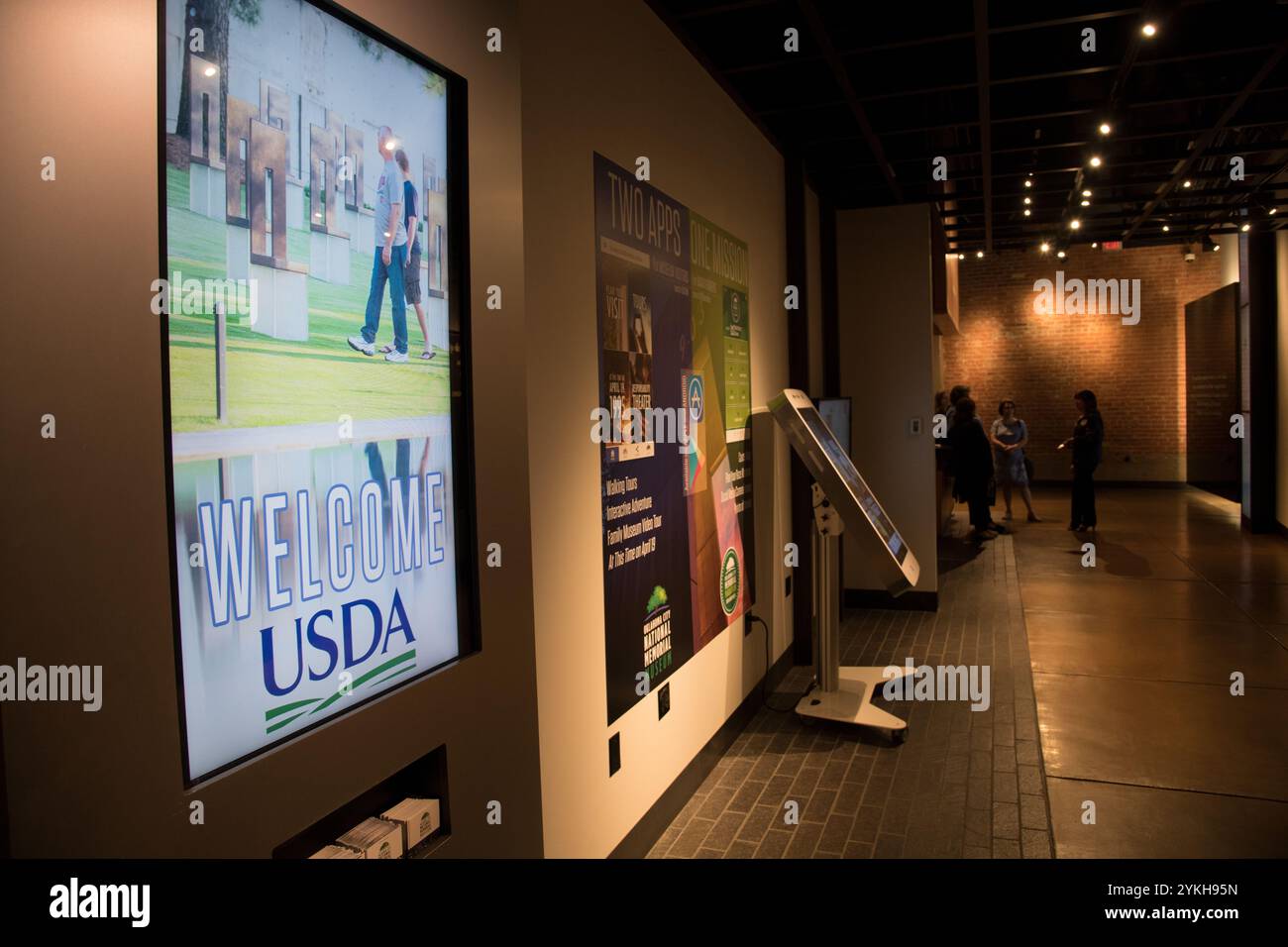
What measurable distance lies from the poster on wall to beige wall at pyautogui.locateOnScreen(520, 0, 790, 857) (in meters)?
0.10

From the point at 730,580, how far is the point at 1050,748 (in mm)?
1686

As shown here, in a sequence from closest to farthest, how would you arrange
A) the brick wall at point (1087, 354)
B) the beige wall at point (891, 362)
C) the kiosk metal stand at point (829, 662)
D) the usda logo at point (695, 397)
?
the usda logo at point (695, 397), the kiosk metal stand at point (829, 662), the beige wall at point (891, 362), the brick wall at point (1087, 354)

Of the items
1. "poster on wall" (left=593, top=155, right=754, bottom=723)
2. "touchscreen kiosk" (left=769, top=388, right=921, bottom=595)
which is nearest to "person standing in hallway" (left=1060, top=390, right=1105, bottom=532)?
"touchscreen kiosk" (left=769, top=388, right=921, bottom=595)

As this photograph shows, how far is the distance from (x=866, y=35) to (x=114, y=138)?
149 inches

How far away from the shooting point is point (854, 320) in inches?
287

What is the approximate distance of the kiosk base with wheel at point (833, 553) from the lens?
400cm

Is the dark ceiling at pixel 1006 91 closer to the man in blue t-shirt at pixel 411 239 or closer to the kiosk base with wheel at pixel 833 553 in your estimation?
the kiosk base with wheel at pixel 833 553

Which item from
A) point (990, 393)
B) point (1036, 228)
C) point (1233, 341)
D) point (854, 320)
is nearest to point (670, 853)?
point (854, 320)

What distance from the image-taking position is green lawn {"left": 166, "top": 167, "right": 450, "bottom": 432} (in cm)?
128

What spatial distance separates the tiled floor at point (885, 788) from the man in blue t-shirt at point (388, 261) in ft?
7.75

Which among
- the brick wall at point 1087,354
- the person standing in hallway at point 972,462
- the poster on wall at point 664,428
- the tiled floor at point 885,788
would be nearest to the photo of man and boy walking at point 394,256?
the poster on wall at point 664,428

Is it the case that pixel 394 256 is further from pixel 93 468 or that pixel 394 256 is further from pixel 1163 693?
pixel 1163 693

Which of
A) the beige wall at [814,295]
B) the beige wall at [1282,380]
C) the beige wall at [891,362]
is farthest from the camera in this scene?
the beige wall at [1282,380]
